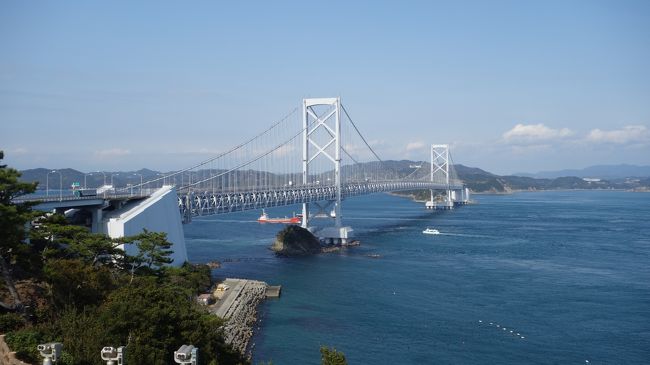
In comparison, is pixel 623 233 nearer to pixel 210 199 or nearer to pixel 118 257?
pixel 210 199

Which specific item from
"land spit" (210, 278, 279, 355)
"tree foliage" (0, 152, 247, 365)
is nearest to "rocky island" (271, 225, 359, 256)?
"land spit" (210, 278, 279, 355)

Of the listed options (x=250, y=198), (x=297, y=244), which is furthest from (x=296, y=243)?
(x=250, y=198)

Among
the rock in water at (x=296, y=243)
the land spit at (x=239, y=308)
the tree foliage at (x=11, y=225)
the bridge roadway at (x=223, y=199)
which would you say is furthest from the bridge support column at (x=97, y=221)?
the rock in water at (x=296, y=243)

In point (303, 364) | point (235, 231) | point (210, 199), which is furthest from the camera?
point (235, 231)

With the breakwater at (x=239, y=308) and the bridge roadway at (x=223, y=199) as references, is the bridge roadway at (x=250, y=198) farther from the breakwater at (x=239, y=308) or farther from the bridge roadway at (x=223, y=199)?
the breakwater at (x=239, y=308)

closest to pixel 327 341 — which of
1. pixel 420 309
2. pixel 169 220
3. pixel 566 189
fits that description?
pixel 420 309

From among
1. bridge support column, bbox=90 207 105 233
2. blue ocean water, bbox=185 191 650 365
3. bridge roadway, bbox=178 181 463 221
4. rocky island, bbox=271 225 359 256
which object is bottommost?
blue ocean water, bbox=185 191 650 365

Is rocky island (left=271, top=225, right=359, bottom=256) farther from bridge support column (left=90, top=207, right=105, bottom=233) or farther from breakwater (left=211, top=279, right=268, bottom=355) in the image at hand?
bridge support column (left=90, top=207, right=105, bottom=233)
